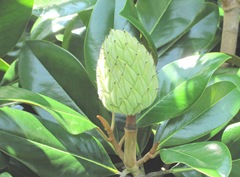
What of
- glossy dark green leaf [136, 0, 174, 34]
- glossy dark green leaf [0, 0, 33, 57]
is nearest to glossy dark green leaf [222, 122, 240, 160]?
glossy dark green leaf [136, 0, 174, 34]

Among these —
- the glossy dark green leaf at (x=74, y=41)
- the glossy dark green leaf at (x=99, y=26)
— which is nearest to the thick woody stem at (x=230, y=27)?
the glossy dark green leaf at (x=99, y=26)

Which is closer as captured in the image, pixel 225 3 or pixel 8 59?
pixel 225 3

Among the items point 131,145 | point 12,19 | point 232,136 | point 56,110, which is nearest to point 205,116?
point 232,136

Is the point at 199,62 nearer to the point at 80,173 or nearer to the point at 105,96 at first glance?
the point at 105,96

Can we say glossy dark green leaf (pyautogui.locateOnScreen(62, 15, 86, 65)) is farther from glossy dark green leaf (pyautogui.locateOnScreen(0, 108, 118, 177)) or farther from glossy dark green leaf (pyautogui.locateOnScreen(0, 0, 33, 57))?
glossy dark green leaf (pyautogui.locateOnScreen(0, 108, 118, 177))

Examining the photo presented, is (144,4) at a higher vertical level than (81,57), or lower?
higher

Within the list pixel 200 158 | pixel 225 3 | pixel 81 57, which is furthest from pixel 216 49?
pixel 200 158
